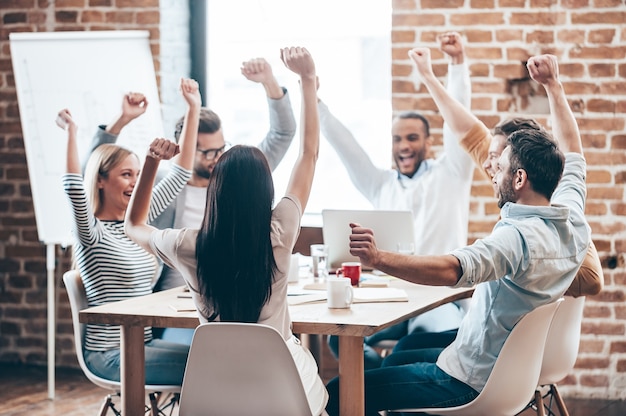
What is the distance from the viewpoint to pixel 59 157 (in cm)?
429

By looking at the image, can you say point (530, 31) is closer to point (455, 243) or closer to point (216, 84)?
point (455, 243)

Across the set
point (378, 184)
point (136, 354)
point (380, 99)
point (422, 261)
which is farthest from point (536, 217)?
point (380, 99)

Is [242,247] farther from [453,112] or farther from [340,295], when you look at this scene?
[453,112]

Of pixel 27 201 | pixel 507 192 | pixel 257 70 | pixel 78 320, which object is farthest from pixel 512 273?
pixel 27 201

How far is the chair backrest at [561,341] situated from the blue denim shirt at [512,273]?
16.2 inches

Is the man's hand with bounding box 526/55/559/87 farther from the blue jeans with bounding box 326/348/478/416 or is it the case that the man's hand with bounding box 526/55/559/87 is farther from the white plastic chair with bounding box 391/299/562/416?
the blue jeans with bounding box 326/348/478/416

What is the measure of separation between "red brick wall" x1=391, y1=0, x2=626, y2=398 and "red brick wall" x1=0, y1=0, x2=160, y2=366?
1.66 metres

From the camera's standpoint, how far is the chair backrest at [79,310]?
2.87 meters

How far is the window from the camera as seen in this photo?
4.50m

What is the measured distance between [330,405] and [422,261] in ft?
2.20


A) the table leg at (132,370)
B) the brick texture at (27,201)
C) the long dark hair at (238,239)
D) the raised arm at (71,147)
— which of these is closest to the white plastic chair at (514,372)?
the long dark hair at (238,239)

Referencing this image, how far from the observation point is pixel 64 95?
429cm

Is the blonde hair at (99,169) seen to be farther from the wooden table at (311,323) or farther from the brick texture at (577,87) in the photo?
the brick texture at (577,87)

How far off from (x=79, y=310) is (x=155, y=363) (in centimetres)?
34
